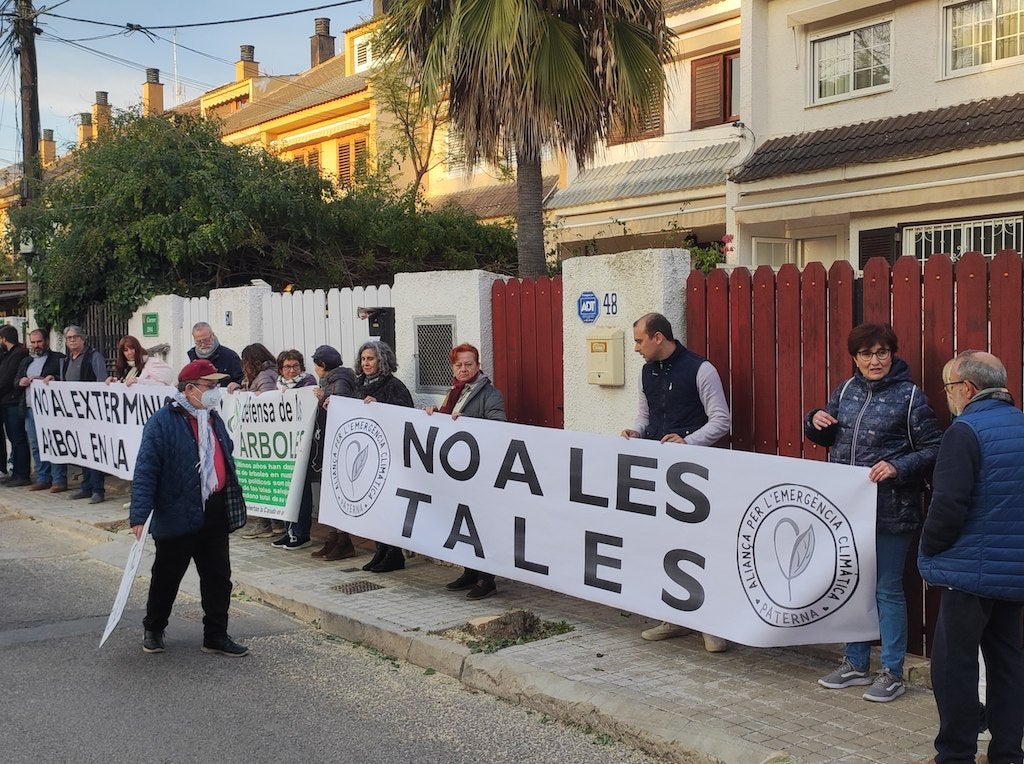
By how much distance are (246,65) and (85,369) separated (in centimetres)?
3563

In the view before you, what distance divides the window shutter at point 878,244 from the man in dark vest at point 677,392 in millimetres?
8916

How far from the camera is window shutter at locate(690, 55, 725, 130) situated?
17391 millimetres

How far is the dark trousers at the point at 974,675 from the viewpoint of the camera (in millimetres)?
4250

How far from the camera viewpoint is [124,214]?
1427 centimetres

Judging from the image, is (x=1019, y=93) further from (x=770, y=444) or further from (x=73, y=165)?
(x=73, y=165)

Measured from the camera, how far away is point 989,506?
4176 millimetres

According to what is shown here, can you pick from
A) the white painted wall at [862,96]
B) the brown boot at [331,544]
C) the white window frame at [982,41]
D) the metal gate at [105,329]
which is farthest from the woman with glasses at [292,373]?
the white window frame at [982,41]

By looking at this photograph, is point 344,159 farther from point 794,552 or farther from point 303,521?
point 794,552

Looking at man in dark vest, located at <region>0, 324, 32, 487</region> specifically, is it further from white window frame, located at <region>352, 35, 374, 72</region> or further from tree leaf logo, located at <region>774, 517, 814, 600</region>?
white window frame, located at <region>352, 35, 374, 72</region>

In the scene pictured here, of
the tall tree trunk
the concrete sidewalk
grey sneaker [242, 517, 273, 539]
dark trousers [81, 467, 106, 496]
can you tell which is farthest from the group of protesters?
dark trousers [81, 467, 106, 496]

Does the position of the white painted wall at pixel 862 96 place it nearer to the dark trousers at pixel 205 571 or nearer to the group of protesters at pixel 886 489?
the group of protesters at pixel 886 489

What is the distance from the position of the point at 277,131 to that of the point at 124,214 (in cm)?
1732

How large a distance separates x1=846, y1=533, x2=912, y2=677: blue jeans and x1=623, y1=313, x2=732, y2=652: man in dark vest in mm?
1253

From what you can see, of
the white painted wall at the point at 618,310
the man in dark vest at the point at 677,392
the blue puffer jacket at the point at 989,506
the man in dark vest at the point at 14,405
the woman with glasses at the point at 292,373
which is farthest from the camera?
the man in dark vest at the point at 14,405
